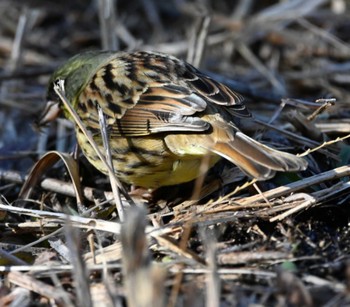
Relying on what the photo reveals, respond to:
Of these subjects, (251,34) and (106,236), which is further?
(251,34)

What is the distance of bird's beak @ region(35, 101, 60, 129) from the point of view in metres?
4.46

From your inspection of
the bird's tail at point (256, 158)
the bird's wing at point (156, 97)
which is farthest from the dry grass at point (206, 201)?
the bird's wing at point (156, 97)

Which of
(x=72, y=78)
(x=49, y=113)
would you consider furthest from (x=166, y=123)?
(x=49, y=113)

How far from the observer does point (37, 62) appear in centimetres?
611

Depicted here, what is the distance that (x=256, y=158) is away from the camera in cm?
307

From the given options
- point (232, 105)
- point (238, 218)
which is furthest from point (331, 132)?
point (238, 218)

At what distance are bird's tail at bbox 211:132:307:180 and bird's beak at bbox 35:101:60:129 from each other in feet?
5.09

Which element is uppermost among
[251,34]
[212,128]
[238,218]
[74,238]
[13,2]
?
[13,2]

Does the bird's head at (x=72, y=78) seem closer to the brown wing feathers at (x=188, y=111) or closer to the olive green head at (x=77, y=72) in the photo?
the olive green head at (x=77, y=72)

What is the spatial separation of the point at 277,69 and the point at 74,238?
413 cm

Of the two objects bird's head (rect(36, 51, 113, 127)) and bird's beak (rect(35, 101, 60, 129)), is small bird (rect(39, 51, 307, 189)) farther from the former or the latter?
bird's beak (rect(35, 101, 60, 129))

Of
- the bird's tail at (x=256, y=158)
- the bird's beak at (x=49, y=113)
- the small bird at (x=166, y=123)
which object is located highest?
the bird's beak at (x=49, y=113)

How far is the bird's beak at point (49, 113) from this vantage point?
4464mm

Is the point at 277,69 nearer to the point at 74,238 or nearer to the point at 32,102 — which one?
the point at 32,102
